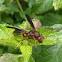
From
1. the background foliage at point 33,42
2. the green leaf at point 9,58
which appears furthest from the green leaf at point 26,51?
the green leaf at point 9,58

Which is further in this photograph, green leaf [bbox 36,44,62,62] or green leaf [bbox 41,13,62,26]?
green leaf [bbox 41,13,62,26]

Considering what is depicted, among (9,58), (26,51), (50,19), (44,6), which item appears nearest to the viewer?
(26,51)

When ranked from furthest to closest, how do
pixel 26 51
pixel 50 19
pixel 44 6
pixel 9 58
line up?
1. pixel 50 19
2. pixel 44 6
3. pixel 9 58
4. pixel 26 51

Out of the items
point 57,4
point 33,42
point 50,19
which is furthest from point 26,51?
point 50,19

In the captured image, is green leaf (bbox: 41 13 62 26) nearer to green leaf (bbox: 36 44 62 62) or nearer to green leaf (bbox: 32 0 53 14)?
green leaf (bbox: 32 0 53 14)

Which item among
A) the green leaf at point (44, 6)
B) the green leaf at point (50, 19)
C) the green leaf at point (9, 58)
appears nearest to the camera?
the green leaf at point (9, 58)

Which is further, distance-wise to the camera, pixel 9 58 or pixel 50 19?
pixel 50 19

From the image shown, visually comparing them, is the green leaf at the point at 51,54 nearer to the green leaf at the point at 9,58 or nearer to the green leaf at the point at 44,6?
the green leaf at the point at 9,58

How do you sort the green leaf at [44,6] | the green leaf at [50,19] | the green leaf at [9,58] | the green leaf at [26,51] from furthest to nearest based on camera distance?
1. the green leaf at [50,19]
2. the green leaf at [44,6]
3. the green leaf at [9,58]
4. the green leaf at [26,51]

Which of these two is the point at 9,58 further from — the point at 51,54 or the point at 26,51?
the point at 51,54

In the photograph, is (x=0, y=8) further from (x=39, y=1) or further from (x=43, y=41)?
(x=43, y=41)

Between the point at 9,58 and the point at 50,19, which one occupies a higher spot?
the point at 50,19

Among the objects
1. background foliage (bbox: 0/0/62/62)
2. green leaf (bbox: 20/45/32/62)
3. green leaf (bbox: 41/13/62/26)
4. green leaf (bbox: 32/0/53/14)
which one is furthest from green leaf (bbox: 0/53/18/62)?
green leaf (bbox: 41/13/62/26)
